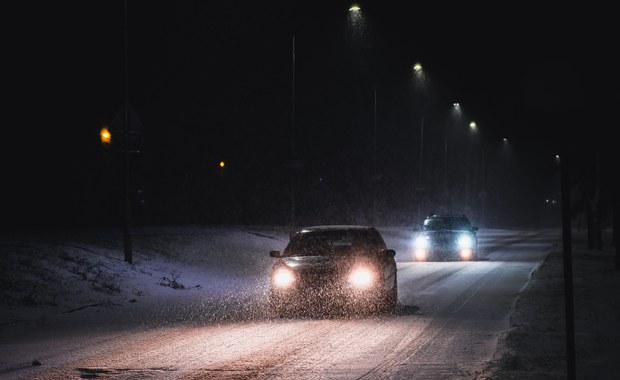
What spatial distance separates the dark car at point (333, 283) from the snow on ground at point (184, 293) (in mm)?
1254

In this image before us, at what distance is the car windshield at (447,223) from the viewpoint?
34.9m

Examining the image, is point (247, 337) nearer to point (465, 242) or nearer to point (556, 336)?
point (556, 336)

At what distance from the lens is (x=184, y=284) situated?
22.6 meters

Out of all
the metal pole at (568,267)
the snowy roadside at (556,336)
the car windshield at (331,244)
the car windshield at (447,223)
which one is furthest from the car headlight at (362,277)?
the car windshield at (447,223)

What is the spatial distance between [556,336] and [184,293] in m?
10.9

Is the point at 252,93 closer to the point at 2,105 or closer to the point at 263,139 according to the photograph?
the point at 263,139

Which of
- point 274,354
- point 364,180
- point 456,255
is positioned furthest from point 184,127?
point 274,354

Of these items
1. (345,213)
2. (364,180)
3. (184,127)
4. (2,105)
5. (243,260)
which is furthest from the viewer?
(364,180)

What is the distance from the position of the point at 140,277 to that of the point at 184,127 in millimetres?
46092

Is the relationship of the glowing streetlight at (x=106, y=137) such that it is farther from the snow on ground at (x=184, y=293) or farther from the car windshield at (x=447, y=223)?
the car windshield at (x=447, y=223)

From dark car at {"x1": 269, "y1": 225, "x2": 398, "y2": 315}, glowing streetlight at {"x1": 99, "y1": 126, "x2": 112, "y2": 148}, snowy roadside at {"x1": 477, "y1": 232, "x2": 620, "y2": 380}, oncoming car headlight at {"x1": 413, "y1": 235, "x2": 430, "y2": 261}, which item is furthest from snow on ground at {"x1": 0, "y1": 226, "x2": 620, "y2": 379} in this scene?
oncoming car headlight at {"x1": 413, "y1": 235, "x2": 430, "y2": 261}

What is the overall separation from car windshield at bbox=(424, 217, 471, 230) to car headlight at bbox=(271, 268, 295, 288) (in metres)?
20.3

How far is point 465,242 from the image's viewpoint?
1348 inches

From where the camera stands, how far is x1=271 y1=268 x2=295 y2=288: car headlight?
49.7 ft
